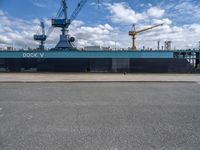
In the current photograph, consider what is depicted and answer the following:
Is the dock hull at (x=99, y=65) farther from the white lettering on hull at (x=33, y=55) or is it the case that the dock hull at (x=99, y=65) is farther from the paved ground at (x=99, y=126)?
the paved ground at (x=99, y=126)

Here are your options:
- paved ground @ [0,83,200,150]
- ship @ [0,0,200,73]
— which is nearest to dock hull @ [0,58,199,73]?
ship @ [0,0,200,73]

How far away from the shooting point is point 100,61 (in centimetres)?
3338

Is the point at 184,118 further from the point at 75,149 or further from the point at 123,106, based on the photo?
the point at 75,149

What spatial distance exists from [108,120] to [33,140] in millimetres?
2363

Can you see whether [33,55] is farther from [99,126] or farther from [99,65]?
[99,126]

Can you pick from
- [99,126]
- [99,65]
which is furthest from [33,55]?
[99,126]

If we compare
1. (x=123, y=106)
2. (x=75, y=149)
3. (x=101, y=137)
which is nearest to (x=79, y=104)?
(x=123, y=106)

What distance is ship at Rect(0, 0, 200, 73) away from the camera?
33.0 metres

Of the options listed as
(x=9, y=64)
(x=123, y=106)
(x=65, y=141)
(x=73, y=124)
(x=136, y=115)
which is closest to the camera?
(x=65, y=141)

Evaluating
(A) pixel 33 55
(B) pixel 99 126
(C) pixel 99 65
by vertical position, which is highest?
(A) pixel 33 55

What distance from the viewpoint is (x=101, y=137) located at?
4918 millimetres

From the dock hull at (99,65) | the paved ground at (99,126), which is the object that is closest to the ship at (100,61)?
the dock hull at (99,65)

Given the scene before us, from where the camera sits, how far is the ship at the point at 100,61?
33.0 m

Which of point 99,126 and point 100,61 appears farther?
point 100,61
